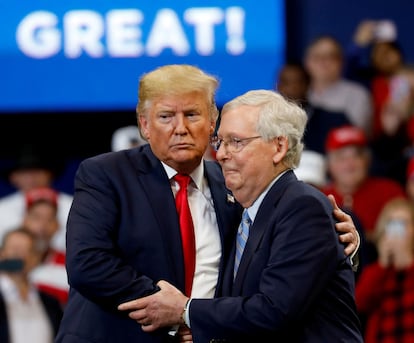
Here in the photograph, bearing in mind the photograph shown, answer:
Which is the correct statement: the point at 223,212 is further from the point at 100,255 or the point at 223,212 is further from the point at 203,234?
the point at 100,255

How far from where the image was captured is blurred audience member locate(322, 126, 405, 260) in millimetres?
6016

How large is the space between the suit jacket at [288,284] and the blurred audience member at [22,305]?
246cm

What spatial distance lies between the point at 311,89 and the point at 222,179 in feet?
11.1

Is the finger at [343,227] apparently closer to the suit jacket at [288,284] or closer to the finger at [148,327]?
the suit jacket at [288,284]

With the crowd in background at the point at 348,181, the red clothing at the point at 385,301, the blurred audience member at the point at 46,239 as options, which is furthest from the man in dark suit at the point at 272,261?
the blurred audience member at the point at 46,239

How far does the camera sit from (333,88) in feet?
22.1

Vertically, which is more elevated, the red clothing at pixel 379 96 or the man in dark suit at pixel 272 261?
the man in dark suit at pixel 272 261

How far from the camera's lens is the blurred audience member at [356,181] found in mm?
6016

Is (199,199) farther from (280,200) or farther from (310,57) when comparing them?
(310,57)

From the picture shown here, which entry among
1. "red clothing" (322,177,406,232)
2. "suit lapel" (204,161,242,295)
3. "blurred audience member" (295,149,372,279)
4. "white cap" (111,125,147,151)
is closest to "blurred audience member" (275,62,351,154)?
"blurred audience member" (295,149,372,279)

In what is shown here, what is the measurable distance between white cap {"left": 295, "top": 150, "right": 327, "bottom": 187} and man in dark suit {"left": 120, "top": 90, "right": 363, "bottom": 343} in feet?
7.14

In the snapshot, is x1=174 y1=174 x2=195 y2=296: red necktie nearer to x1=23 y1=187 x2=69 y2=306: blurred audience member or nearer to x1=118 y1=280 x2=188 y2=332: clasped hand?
x1=118 y1=280 x2=188 y2=332: clasped hand

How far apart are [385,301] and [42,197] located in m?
1.90

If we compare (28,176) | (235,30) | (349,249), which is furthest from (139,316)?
(235,30)
